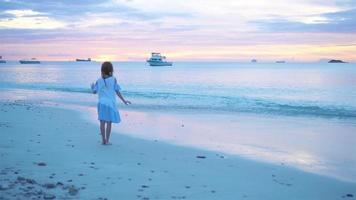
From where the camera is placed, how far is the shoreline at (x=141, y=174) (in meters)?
5.90

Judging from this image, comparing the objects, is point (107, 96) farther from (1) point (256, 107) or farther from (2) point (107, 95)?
(1) point (256, 107)

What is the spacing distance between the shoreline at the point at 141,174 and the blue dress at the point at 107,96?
0.64 metres

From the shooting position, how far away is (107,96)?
368 inches

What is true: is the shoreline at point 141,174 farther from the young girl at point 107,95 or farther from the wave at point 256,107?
the wave at point 256,107

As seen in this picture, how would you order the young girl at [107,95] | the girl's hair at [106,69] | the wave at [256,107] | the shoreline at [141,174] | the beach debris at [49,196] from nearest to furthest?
the beach debris at [49,196] < the shoreline at [141,174] < the girl's hair at [106,69] < the young girl at [107,95] < the wave at [256,107]

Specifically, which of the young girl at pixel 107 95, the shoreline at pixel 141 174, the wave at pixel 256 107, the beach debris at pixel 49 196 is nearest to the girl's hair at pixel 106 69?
the young girl at pixel 107 95

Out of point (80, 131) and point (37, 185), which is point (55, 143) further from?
point (37, 185)

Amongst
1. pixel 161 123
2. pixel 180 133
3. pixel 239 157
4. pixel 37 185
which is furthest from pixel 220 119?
pixel 37 185

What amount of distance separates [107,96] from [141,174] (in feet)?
9.43

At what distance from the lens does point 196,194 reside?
19.5 ft

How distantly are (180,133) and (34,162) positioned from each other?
204 inches

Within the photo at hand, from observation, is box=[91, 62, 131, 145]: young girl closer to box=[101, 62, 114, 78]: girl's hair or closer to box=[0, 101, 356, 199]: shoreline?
box=[101, 62, 114, 78]: girl's hair

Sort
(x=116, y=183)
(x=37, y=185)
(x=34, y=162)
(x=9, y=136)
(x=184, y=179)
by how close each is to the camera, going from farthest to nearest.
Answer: (x=9, y=136) → (x=34, y=162) → (x=184, y=179) → (x=116, y=183) → (x=37, y=185)

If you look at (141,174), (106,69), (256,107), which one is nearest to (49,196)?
(141,174)
